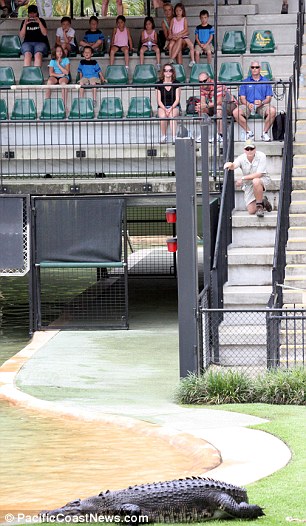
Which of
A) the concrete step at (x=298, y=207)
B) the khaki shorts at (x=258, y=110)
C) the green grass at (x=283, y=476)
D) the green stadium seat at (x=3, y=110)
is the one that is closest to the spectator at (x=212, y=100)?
the khaki shorts at (x=258, y=110)

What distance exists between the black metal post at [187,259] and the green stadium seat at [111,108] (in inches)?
331

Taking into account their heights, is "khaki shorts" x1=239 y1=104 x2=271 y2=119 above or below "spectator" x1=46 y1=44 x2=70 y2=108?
below

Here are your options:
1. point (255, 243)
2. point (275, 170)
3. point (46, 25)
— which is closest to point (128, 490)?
point (255, 243)

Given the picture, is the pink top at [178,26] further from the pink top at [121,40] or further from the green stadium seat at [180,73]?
the green stadium seat at [180,73]

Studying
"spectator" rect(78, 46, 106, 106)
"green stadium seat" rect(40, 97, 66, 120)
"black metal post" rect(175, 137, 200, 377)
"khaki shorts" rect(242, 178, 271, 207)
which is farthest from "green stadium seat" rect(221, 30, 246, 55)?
"black metal post" rect(175, 137, 200, 377)

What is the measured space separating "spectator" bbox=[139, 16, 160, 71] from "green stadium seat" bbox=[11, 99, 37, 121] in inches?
121

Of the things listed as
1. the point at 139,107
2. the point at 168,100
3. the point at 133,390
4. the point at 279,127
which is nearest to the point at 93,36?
the point at 139,107

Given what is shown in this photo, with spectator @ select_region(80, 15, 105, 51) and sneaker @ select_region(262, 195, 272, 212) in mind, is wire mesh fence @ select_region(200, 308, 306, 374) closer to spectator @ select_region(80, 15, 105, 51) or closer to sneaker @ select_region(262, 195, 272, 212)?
sneaker @ select_region(262, 195, 272, 212)

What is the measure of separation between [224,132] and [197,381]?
6442mm

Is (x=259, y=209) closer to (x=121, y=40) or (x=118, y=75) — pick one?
(x=118, y=75)

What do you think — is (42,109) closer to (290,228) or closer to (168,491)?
(290,228)

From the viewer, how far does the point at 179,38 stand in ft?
79.6

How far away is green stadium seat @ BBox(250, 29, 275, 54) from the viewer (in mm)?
24594

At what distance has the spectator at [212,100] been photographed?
66.2ft
